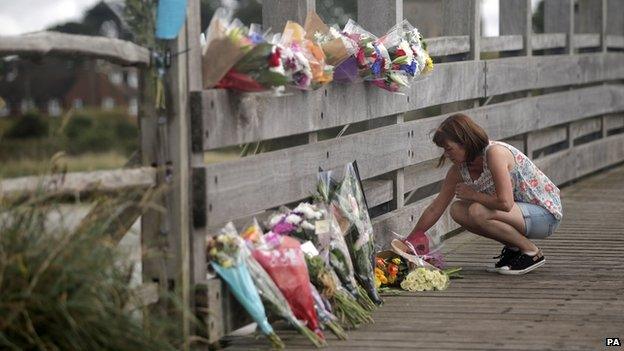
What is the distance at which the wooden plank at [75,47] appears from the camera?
448 centimetres

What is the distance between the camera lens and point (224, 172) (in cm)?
552

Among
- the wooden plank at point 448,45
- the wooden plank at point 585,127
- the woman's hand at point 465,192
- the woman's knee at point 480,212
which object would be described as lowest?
the wooden plank at point 585,127

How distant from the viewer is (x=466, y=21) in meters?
9.59

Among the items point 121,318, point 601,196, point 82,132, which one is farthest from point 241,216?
point 82,132

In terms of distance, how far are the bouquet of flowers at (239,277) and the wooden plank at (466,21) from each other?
4551 millimetres

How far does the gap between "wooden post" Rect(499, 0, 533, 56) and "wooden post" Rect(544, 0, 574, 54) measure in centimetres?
120

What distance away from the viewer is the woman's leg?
287 inches

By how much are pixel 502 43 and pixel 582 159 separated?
2.66m

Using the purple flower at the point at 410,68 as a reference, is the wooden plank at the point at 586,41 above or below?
below

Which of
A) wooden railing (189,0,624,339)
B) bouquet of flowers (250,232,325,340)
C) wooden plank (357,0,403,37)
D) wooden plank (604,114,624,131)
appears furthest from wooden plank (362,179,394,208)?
wooden plank (604,114,624,131)

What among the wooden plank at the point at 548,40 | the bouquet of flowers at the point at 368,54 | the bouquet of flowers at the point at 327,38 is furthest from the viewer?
the wooden plank at the point at 548,40

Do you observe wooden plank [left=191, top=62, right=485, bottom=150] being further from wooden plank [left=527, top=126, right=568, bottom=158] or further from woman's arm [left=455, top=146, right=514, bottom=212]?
wooden plank [left=527, top=126, right=568, bottom=158]

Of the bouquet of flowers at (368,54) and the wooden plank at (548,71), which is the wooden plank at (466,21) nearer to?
the wooden plank at (548,71)

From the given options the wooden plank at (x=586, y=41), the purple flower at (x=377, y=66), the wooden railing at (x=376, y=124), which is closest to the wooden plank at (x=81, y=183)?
the wooden railing at (x=376, y=124)
